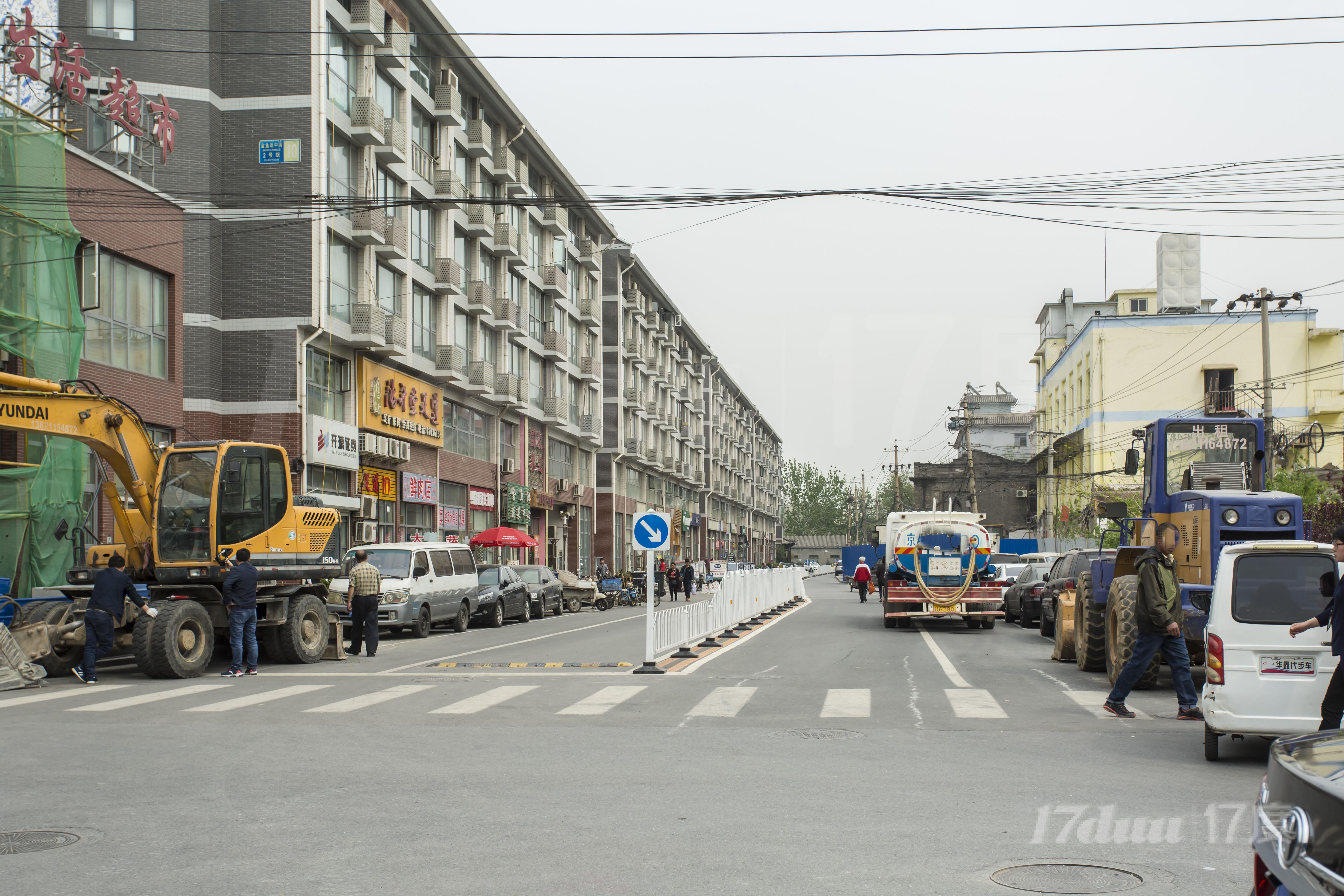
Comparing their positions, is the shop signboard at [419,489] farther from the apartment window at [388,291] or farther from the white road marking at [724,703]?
the white road marking at [724,703]

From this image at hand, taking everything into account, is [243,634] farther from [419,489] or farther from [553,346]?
[553,346]

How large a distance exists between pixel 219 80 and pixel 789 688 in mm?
27657

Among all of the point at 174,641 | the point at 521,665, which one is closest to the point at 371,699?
the point at 174,641

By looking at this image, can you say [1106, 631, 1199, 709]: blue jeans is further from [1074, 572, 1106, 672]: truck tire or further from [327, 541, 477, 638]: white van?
→ [327, 541, 477, 638]: white van

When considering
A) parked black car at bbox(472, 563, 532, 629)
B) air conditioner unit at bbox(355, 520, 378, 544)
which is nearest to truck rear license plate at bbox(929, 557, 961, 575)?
parked black car at bbox(472, 563, 532, 629)

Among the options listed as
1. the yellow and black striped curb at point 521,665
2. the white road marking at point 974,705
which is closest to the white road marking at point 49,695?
the yellow and black striped curb at point 521,665

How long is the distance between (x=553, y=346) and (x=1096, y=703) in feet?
144

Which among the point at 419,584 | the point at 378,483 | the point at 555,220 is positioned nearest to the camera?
the point at 419,584

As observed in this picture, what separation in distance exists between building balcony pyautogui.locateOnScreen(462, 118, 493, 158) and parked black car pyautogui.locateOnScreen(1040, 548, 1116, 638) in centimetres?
2786

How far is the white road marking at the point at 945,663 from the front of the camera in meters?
16.1

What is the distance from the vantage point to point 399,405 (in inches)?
1542

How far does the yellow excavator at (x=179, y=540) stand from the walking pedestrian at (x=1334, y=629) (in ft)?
46.0

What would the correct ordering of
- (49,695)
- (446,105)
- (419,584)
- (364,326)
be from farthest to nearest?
(446,105)
(364,326)
(419,584)
(49,695)

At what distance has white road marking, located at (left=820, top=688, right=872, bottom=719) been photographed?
1264 cm
